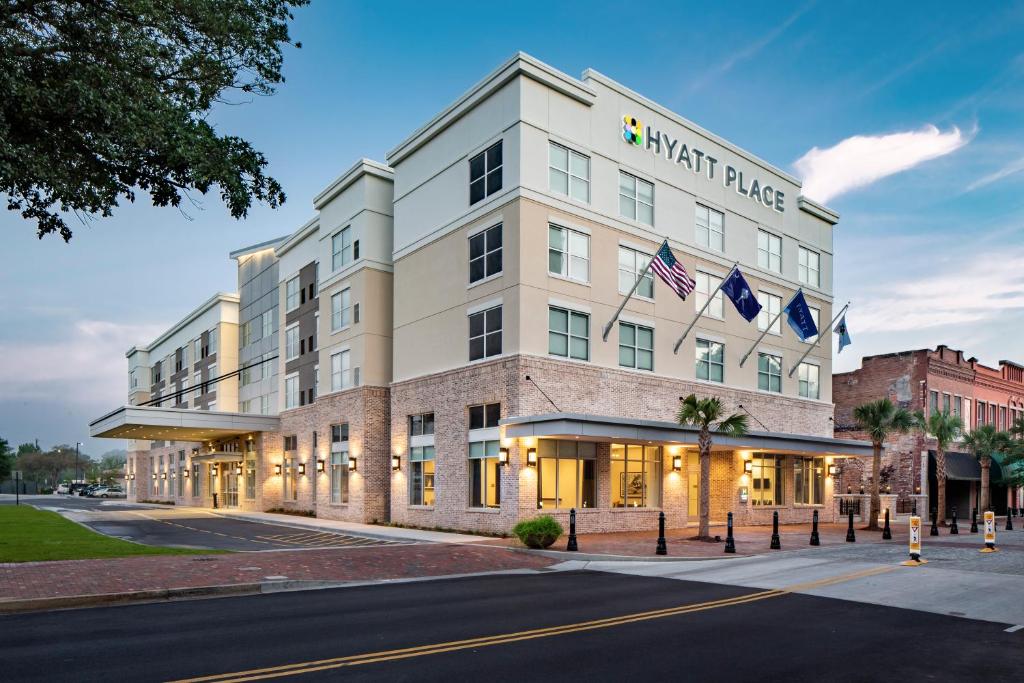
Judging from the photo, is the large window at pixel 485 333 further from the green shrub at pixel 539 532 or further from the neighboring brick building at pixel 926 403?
the neighboring brick building at pixel 926 403

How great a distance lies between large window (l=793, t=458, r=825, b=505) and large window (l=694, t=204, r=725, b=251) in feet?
40.6

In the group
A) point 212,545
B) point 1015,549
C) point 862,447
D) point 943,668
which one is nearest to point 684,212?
point 862,447

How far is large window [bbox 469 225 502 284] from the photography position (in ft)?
99.2

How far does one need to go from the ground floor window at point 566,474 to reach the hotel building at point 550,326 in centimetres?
9

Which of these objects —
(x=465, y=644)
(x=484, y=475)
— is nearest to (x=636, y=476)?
(x=484, y=475)

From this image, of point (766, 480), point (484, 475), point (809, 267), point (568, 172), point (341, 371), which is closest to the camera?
point (484, 475)

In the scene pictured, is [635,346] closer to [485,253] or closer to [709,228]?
[485,253]

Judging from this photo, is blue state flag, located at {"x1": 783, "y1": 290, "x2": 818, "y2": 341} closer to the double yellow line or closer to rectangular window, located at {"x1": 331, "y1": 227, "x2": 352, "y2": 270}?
rectangular window, located at {"x1": 331, "y1": 227, "x2": 352, "y2": 270}

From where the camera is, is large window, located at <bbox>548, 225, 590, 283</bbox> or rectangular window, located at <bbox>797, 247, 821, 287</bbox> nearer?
large window, located at <bbox>548, 225, 590, 283</bbox>

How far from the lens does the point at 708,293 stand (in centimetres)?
3694

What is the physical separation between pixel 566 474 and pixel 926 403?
3112 centimetres

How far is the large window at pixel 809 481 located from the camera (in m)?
41.6

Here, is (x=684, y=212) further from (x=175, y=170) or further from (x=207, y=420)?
(x=207, y=420)

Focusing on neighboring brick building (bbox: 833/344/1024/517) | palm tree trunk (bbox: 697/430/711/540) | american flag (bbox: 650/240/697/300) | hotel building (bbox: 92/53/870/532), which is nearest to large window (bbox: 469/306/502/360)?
hotel building (bbox: 92/53/870/532)
